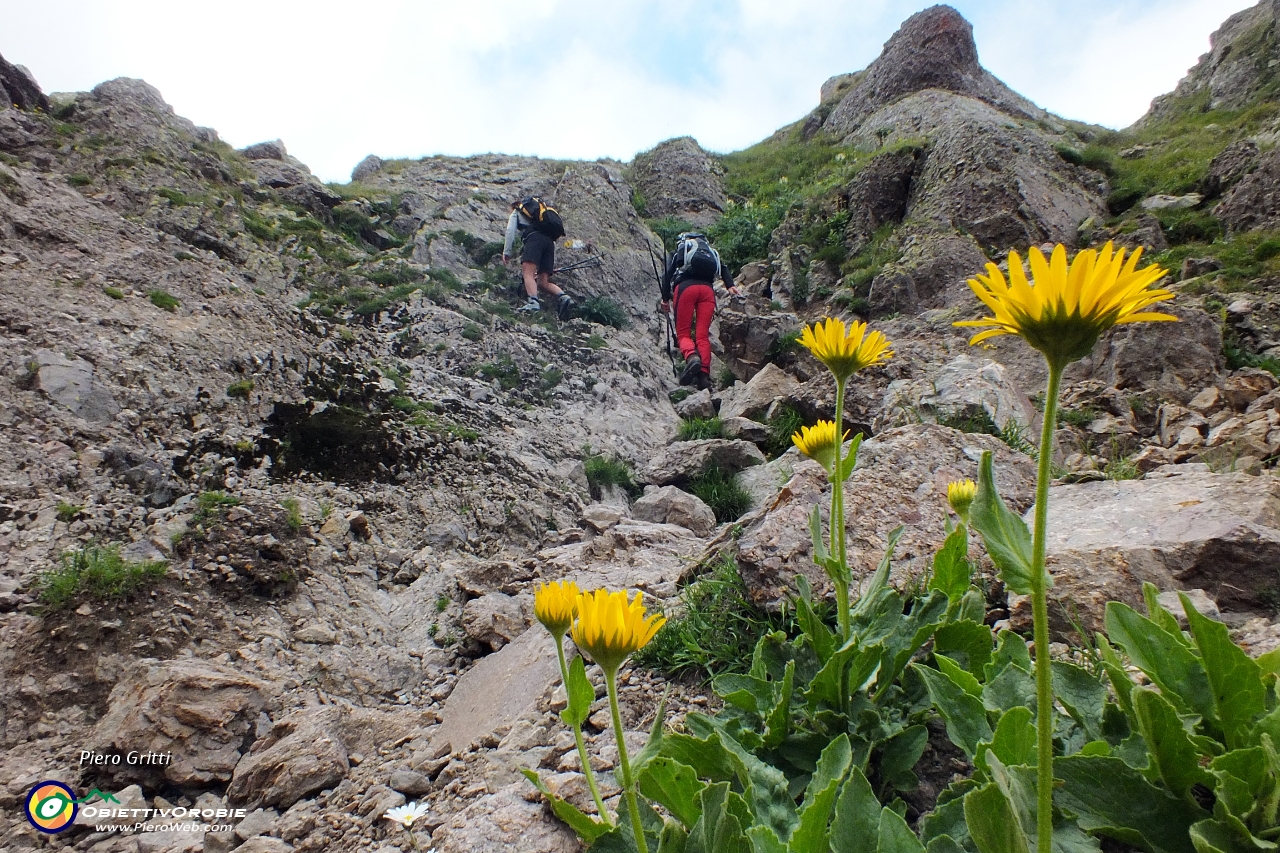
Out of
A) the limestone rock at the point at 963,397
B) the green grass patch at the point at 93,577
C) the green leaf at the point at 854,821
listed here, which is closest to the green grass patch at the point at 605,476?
the limestone rock at the point at 963,397

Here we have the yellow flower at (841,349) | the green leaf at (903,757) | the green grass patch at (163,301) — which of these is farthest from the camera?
the green grass patch at (163,301)

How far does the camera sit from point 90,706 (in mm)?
2822

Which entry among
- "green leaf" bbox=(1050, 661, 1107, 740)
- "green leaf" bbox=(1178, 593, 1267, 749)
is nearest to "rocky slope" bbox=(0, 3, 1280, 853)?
"green leaf" bbox=(1050, 661, 1107, 740)

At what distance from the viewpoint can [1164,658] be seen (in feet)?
4.20

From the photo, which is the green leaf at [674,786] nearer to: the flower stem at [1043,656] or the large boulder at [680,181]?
the flower stem at [1043,656]

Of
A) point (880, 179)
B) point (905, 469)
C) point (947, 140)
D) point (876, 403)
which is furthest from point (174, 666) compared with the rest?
point (947, 140)

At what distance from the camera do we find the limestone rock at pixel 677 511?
4875mm

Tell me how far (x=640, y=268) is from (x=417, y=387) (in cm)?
707

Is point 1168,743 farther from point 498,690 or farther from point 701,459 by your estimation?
point 701,459

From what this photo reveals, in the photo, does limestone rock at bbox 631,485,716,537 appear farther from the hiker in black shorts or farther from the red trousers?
the hiker in black shorts

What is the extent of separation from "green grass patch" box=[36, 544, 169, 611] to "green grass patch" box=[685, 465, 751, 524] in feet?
12.7

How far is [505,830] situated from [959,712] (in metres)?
1.28

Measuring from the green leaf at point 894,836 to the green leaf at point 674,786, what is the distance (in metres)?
0.38

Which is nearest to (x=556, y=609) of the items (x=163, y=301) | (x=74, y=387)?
(x=74, y=387)
